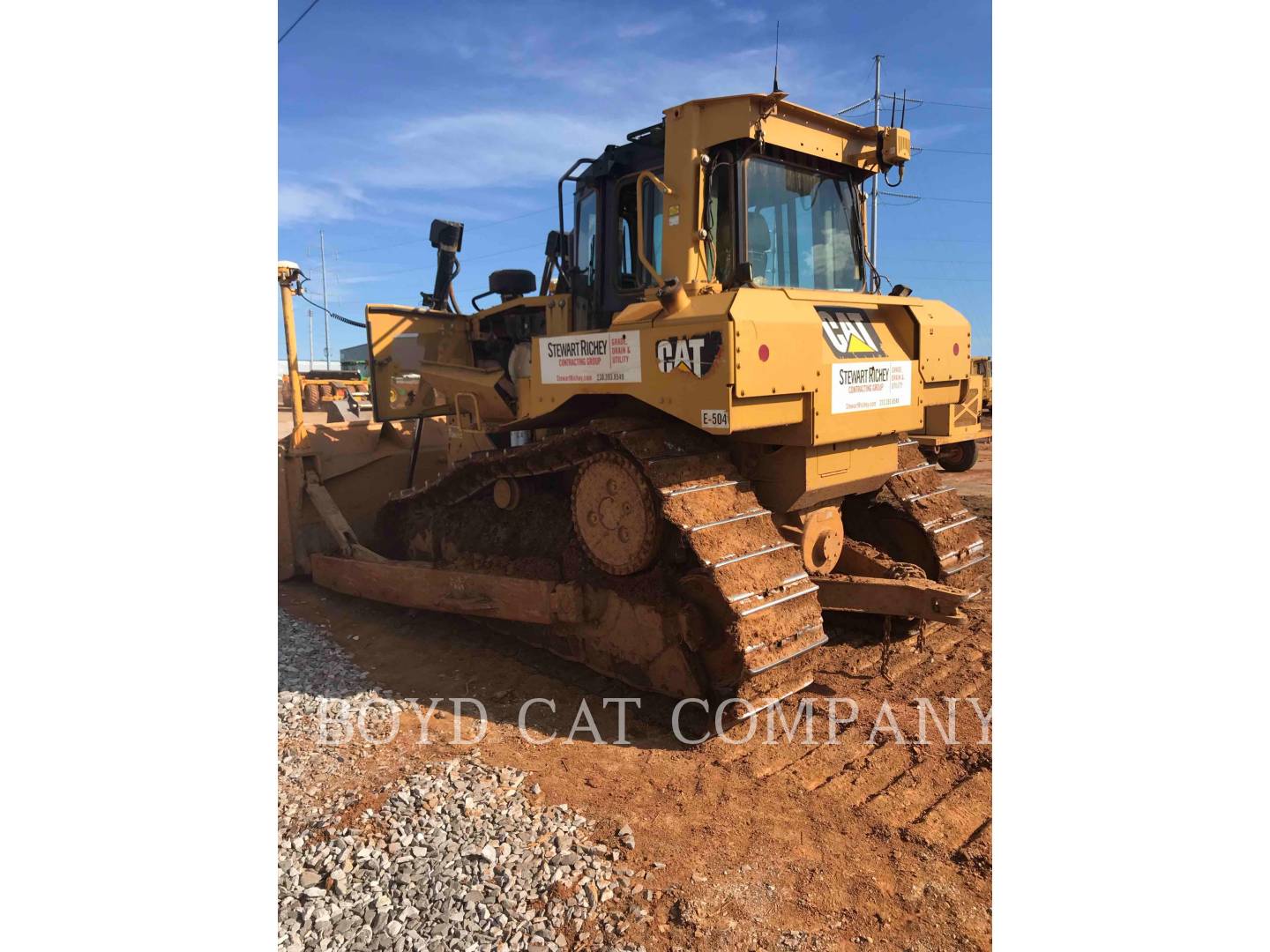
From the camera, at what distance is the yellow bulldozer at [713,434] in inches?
149

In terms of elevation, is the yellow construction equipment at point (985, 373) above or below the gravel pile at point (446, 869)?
above

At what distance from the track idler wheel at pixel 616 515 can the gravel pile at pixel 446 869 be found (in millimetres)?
1239

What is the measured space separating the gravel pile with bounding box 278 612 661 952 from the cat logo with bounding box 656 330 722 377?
6.67 feet

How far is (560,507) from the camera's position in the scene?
206 inches

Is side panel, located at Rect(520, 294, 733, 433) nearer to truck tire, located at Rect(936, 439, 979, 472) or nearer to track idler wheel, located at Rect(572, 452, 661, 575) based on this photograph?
track idler wheel, located at Rect(572, 452, 661, 575)

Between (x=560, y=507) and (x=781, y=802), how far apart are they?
2464 mm

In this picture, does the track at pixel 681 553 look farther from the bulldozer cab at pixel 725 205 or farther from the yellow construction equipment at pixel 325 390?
the yellow construction equipment at pixel 325 390

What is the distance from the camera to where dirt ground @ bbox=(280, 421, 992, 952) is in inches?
107

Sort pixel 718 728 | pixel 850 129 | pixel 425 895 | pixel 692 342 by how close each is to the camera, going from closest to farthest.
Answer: pixel 425 895 < pixel 692 342 < pixel 718 728 < pixel 850 129

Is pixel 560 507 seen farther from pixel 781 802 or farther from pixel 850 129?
pixel 850 129

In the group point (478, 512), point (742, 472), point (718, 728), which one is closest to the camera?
point (718, 728)

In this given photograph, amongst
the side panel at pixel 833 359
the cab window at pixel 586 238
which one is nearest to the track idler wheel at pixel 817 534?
the side panel at pixel 833 359

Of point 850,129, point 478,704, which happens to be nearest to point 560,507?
point 478,704

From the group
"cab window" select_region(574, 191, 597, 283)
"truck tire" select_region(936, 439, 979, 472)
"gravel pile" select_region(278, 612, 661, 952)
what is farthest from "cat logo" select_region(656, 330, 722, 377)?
"truck tire" select_region(936, 439, 979, 472)
